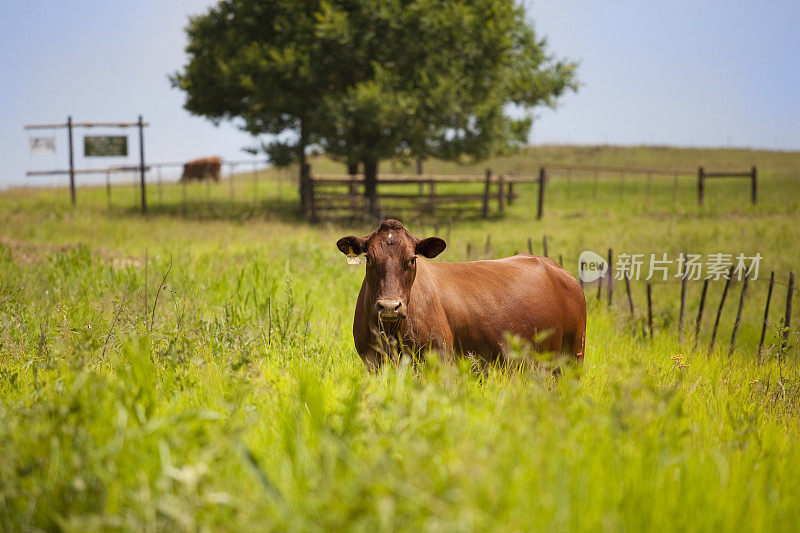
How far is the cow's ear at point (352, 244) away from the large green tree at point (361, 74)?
14.8 meters

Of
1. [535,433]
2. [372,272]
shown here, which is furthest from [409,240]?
[535,433]

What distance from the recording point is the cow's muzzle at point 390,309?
Answer: 14.2ft

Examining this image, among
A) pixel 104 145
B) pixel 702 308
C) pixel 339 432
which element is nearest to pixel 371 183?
pixel 104 145

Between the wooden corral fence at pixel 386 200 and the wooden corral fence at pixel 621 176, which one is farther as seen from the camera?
the wooden corral fence at pixel 621 176

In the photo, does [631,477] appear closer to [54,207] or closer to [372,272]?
[372,272]

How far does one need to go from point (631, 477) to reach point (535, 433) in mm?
412

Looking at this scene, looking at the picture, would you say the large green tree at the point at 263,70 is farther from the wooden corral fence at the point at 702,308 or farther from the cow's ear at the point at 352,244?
the cow's ear at the point at 352,244

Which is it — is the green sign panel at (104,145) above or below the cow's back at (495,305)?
above

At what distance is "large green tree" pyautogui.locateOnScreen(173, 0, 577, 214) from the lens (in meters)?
20.2

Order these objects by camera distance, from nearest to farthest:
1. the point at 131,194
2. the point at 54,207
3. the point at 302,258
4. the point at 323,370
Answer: the point at 323,370 → the point at 302,258 → the point at 54,207 → the point at 131,194

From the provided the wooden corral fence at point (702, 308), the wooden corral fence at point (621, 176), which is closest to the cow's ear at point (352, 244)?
the wooden corral fence at point (702, 308)

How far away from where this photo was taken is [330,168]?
5634cm

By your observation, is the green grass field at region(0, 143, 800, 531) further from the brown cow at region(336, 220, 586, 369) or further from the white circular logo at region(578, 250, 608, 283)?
the white circular logo at region(578, 250, 608, 283)

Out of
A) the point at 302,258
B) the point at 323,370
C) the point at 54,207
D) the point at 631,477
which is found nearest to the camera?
the point at 631,477
